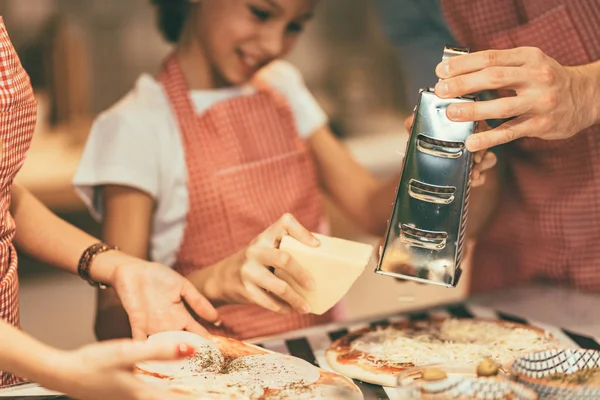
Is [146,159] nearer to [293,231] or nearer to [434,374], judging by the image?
[293,231]

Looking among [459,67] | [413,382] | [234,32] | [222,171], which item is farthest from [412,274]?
[234,32]

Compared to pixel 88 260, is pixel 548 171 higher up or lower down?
higher up

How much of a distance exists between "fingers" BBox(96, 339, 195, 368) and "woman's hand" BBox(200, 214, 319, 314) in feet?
1.36

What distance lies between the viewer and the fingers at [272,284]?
1.28 metres

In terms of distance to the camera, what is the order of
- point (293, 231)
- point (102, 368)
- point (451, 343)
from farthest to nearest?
point (451, 343), point (293, 231), point (102, 368)

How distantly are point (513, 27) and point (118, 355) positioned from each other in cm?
124

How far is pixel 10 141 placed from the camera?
121 centimetres

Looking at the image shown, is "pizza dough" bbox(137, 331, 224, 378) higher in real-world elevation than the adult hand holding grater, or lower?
lower

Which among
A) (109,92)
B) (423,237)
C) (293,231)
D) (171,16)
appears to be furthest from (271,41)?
(109,92)

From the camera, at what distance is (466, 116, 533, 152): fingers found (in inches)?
46.7

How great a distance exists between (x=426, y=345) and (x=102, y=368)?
2.29 feet

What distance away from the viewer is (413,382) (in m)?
1.03

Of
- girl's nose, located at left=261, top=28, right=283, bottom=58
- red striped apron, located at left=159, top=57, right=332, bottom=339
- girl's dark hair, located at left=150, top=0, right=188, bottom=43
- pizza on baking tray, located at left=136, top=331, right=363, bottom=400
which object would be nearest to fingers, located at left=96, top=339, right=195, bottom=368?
pizza on baking tray, located at left=136, top=331, right=363, bottom=400

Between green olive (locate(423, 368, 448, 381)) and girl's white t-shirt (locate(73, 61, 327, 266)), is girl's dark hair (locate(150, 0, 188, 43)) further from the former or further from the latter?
green olive (locate(423, 368, 448, 381))
